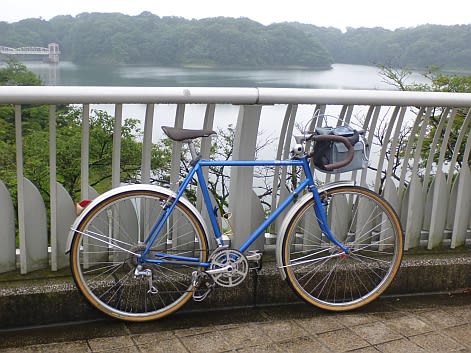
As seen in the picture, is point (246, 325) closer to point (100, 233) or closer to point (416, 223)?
point (100, 233)

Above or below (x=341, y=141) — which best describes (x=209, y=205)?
below

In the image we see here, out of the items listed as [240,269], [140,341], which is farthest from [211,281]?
[140,341]

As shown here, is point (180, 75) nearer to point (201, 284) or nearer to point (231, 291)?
point (231, 291)

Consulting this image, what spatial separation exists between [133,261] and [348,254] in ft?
4.68

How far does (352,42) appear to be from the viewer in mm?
14859

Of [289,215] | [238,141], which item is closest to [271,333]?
[289,215]

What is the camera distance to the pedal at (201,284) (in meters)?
3.32

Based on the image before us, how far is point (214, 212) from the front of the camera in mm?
3396

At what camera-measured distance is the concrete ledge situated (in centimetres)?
321

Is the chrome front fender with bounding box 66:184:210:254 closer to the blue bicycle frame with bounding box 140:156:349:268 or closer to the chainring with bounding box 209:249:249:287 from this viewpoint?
the blue bicycle frame with bounding box 140:156:349:268

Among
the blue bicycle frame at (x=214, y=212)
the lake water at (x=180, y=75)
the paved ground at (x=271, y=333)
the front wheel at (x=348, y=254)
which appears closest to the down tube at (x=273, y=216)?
the blue bicycle frame at (x=214, y=212)

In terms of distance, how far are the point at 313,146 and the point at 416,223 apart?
3.89 feet

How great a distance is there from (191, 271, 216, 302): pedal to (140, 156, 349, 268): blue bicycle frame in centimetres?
6

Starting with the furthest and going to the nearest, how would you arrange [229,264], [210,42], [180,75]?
[210,42] → [180,75] → [229,264]
